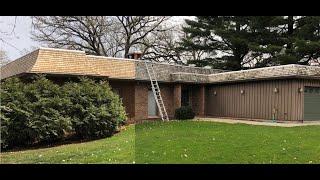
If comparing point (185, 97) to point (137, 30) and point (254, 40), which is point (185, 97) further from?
point (137, 30)

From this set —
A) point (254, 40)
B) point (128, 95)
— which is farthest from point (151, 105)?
point (254, 40)

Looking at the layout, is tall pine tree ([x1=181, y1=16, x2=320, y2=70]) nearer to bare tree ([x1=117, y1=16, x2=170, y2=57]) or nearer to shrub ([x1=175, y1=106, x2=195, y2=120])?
bare tree ([x1=117, y1=16, x2=170, y2=57])

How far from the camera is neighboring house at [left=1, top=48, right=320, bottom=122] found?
19.8 m

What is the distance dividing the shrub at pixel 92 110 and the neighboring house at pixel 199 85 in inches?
131

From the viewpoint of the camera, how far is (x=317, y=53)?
3180 centimetres

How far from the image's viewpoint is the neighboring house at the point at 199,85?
1983 cm

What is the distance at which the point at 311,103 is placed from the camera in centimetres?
2100

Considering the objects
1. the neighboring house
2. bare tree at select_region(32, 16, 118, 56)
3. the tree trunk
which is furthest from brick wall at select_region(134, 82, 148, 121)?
bare tree at select_region(32, 16, 118, 56)

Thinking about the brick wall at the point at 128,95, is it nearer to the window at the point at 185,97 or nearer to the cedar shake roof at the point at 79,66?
the cedar shake roof at the point at 79,66

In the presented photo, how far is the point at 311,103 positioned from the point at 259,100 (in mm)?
2882

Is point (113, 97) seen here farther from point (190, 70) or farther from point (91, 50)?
point (91, 50)
